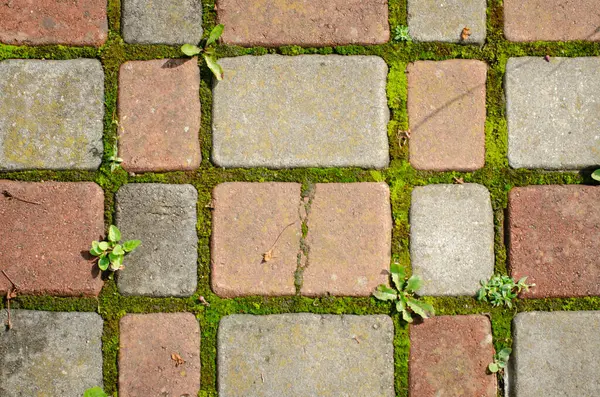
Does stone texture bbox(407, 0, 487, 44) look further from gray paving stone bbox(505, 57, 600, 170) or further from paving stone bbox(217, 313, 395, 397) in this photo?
paving stone bbox(217, 313, 395, 397)

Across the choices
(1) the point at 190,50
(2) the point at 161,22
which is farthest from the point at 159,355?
(2) the point at 161,22

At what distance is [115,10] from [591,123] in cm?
213

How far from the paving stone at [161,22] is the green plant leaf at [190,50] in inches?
1.5

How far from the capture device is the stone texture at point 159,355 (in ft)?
7.73

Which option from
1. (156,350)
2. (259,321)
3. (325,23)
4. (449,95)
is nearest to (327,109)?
(325,23)

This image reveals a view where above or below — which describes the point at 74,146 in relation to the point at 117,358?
above

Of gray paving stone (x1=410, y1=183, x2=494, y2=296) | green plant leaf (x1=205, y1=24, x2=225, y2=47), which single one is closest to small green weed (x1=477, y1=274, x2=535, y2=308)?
gray paving stone (x1=410, y1=183, x2=494, y2=296)

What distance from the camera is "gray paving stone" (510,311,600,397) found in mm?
2359

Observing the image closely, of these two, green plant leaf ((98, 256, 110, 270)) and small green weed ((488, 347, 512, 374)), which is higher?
green plant leaf ((98, 256, 110, 270))

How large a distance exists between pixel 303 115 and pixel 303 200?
1.21ft

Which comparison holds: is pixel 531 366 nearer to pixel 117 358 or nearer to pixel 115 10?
pixel 117 358

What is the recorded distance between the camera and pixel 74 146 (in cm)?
240

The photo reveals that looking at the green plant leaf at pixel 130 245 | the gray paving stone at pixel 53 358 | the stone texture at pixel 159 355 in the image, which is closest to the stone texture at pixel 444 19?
the green plant leaf at pixel 130 245

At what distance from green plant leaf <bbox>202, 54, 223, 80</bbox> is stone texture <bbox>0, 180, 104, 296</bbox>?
0.71 metres
